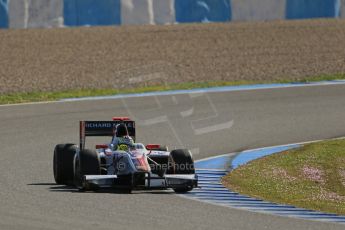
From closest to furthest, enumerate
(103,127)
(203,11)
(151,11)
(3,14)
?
(103,127) < (3,14) < (151,11) < (203,11)

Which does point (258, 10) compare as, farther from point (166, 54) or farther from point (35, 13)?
point (35, 13)

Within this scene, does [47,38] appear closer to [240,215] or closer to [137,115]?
[137,115]

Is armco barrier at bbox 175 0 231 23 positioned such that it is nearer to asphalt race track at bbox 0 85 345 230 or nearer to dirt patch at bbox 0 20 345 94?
dirt patch at bbox 0 20 345 94

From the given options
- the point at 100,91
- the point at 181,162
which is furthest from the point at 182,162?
the point at 100,91

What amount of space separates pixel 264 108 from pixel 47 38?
11.3m

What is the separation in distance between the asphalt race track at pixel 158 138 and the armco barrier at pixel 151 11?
8.87 meters

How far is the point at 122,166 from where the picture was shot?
1321cm

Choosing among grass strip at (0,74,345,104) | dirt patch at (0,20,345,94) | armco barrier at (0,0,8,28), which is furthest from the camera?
armco barrier at (0,0,8,28)

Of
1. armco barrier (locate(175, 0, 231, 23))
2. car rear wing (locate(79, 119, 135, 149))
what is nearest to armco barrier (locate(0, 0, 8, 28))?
armco barrier (locate(175, 0, 231, 23))

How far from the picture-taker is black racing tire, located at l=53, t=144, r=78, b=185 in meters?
13.6

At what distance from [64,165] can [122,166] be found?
88 centimetres

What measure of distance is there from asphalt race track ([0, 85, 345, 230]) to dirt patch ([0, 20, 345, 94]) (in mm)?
3524

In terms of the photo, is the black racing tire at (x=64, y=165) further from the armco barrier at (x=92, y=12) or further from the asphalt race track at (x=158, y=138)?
the armco barrier at (x=92, y=12)

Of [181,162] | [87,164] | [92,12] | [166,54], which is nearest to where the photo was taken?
[87,164]
